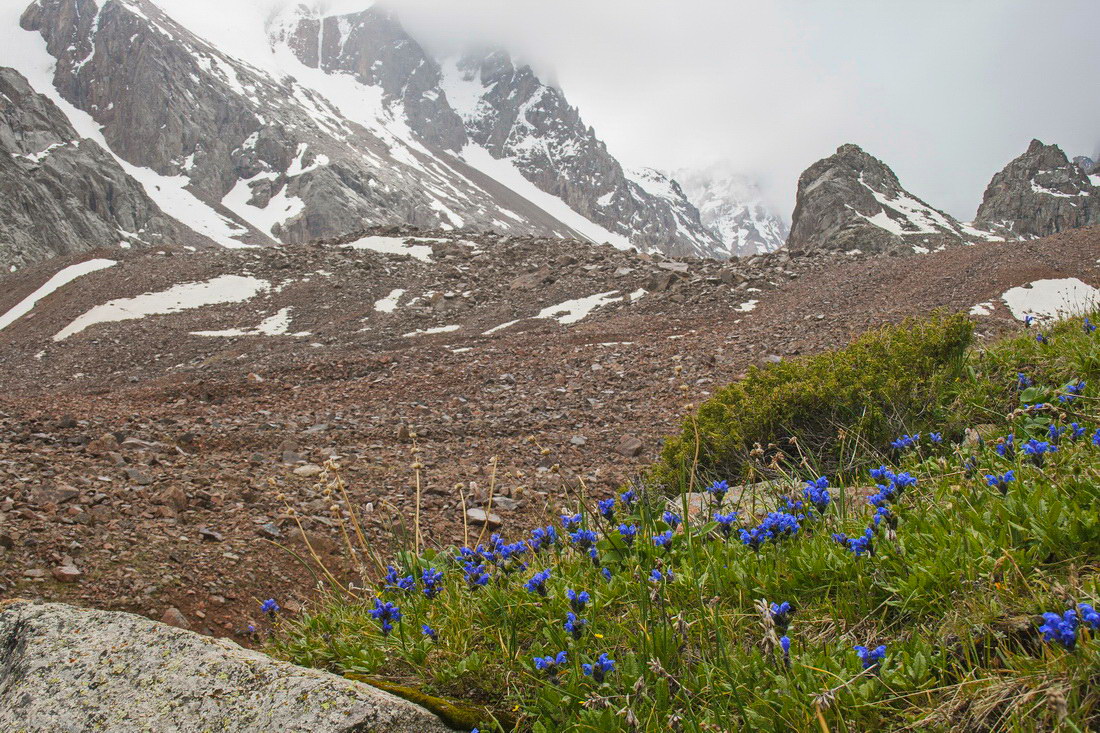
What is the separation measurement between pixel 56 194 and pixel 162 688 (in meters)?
102

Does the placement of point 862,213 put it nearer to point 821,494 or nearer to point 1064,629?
point 821,494

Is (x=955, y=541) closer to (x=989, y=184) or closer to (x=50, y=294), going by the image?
(x=50, y=294)

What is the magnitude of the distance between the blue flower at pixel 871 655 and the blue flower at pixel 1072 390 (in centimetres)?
238

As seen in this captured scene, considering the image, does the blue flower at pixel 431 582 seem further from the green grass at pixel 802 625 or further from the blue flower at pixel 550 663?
the blue flower at pixel 550 663

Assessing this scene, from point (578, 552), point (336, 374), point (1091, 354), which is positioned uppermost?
point (1091, 354)

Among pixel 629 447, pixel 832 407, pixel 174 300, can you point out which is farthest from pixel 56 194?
pixel 832 407

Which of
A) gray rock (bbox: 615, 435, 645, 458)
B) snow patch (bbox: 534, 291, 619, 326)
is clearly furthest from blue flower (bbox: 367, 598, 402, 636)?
snow patch (bbox: 534, 291, 619, 326)

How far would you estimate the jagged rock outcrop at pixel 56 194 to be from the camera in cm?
7056

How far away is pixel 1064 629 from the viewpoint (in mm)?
1592

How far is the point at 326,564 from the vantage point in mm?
4848

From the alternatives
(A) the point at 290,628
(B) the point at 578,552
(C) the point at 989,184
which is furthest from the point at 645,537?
(C) the point at 989,184

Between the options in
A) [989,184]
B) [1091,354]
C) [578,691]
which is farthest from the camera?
[989,184]

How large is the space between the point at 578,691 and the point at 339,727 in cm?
80

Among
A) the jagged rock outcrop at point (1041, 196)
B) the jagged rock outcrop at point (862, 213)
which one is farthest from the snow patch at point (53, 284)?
the jagged rock outcrop at point (1041, 196)
